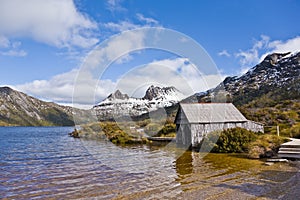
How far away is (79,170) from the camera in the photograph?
16.3 metres

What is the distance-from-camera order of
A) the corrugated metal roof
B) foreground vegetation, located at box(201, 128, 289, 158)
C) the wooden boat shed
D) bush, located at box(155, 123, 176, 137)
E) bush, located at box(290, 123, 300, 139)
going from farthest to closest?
bush, located at box(155, 123, 176, 137), the corrugated metal roof, the wooden boat shed, bush, located at box(290, 123, 300, 139), foreground vegetation, located at box(201, 128, 289, 158)

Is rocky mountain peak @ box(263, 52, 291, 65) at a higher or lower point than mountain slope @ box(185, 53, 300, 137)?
higher

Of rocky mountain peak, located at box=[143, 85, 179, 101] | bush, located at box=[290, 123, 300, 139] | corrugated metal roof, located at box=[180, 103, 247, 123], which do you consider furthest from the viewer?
rocky mountain peak, located at box=[143, 85, 179, 101]

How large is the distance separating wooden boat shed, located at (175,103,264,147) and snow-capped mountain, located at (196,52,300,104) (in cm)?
4348

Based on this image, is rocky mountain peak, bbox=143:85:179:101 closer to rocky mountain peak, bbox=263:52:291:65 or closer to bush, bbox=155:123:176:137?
bush, bbox=155:123:176:137

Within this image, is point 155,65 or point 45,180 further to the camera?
point 155,65

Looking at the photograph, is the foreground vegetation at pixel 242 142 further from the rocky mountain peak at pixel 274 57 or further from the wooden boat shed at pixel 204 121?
the rocky mountain peak at pixel 274 57

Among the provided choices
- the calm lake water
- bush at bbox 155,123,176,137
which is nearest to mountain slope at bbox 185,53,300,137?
bush at bbox 155,123,176,137

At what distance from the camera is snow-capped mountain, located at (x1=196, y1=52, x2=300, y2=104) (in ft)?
248

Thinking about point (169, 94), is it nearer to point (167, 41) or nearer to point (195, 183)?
point (167, 41)

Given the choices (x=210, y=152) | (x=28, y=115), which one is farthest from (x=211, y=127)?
(x=28, y=115)

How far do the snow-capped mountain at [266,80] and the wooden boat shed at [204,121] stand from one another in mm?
43478

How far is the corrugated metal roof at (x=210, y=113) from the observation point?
26.7 metres

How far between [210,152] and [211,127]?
144 inches
